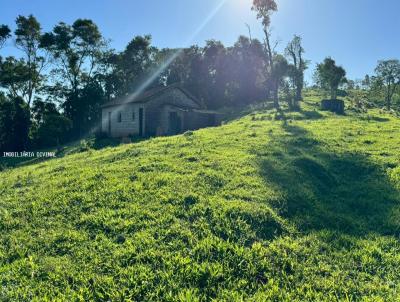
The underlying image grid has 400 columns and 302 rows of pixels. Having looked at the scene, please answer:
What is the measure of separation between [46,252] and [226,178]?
5.67 metres

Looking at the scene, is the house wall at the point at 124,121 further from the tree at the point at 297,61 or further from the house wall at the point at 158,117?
the tree at the point at 297,61

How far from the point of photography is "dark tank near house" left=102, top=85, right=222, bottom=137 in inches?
1357

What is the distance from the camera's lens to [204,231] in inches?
289

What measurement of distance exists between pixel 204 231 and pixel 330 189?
18.5 ft

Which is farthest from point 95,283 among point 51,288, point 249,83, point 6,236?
point 249,83

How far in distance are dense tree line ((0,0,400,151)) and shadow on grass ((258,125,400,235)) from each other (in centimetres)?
3004

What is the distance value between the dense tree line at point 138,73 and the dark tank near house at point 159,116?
1027 cm

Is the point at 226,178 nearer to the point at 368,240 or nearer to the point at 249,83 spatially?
the point at 368,240

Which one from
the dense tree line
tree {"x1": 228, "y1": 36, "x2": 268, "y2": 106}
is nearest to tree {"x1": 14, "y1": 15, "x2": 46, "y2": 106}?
the dense tree line

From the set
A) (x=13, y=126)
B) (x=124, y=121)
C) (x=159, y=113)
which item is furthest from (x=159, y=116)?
(x=13, y=126)

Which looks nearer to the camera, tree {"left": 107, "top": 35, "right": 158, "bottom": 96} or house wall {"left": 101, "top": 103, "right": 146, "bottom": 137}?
house wall {"left": 101, "top": 103, "right": 146, "bottom": 137}

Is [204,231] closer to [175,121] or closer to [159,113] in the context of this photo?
[175,121]

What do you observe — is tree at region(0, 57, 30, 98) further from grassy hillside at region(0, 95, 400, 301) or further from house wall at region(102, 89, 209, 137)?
grassy hillside at region(0, 95, 400, 301)

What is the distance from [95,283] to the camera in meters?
5.72
